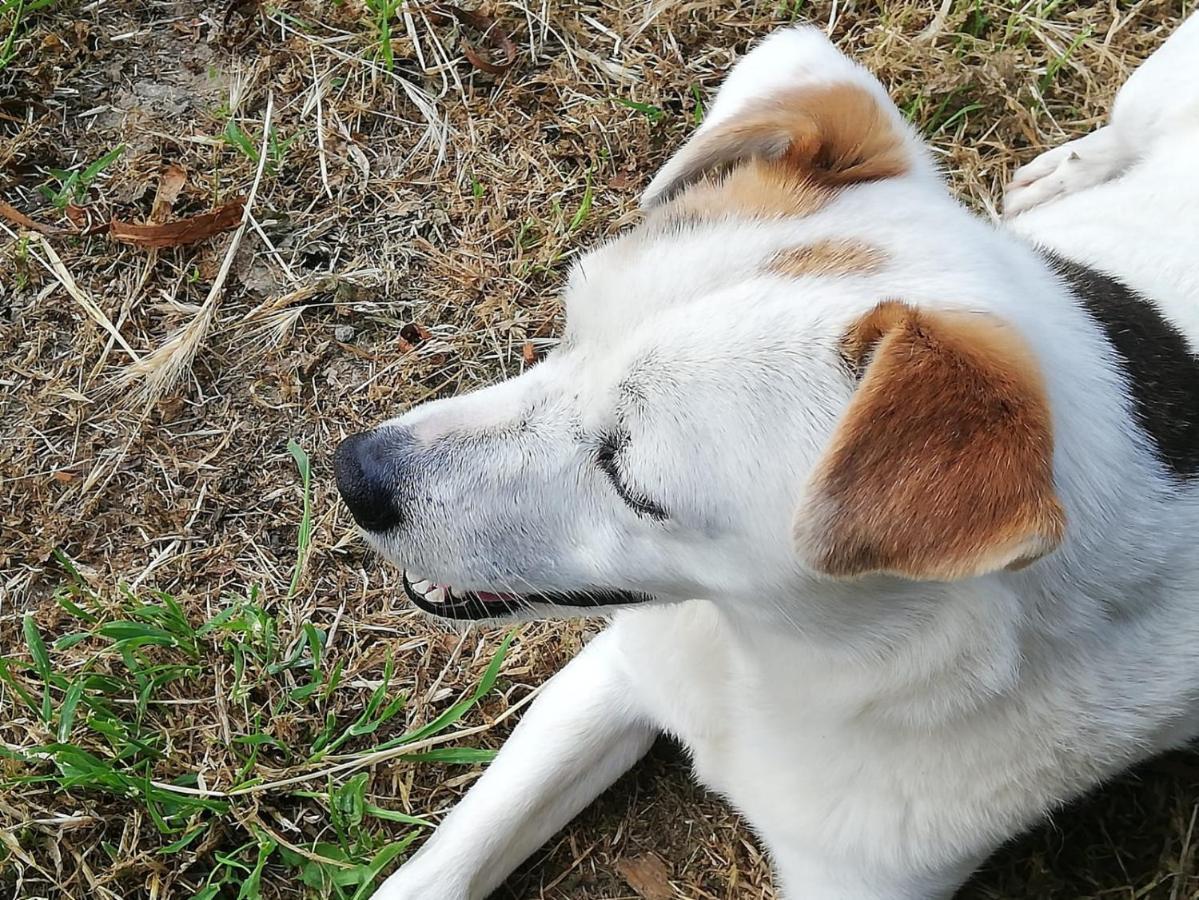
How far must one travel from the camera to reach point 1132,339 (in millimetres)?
1935

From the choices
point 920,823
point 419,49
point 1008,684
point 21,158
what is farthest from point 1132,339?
point 21,158

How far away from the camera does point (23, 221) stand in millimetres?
3604

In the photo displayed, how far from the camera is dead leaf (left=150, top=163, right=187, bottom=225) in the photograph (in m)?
3.60

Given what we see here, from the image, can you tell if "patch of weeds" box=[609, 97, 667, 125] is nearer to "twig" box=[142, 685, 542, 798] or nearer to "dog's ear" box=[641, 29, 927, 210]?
"dog's ear" box=[641, 29, 927, 210]

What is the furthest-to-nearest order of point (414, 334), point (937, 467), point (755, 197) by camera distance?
1. point (414, 334)
2. point (755, 197)
3. point (937, 467)

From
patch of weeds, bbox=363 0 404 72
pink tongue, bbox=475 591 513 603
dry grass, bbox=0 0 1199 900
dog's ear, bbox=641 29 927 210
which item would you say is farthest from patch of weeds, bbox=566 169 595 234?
pink tongue, bbox=475 591 513 603

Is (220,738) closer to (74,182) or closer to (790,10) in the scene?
(74,182)

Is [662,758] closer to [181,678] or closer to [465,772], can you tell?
[465,772]

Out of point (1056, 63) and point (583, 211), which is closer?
point (583, 211)

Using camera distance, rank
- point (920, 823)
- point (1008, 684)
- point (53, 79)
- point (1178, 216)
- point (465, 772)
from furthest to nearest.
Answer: point (53, 79) < point (465, 772) < point (1178, 216) < point (920, 823) < point (1008, 684)

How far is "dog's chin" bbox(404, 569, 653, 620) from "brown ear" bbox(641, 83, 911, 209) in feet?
2.80

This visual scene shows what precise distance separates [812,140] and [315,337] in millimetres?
2012

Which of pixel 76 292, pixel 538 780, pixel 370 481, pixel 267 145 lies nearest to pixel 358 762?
pixel 538 780

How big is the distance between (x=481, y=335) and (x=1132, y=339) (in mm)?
2058
